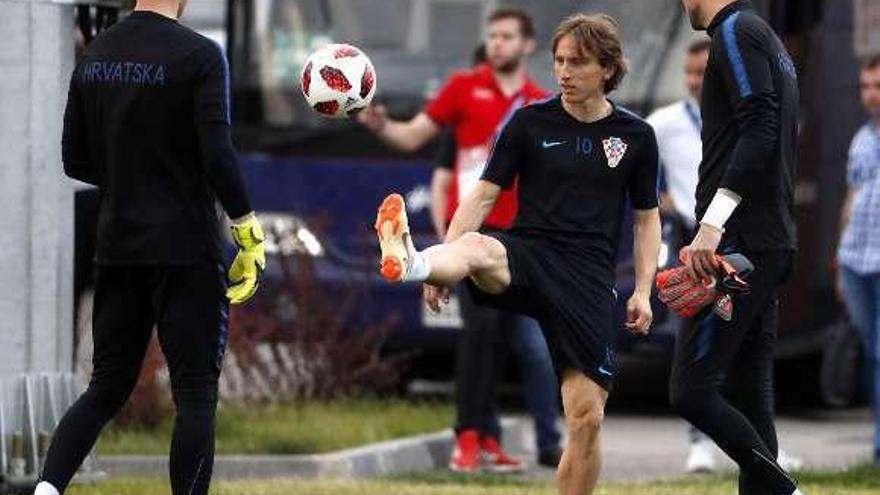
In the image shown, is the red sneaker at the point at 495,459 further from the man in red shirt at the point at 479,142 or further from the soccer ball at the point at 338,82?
the soccer ball at the point at 338,82

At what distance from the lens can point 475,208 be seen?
9516 mm

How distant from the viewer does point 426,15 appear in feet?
53.8

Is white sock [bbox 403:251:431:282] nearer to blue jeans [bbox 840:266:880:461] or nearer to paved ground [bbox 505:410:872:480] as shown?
paved ground [bbox 505:410:872:480]

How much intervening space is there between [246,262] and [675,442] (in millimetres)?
6796

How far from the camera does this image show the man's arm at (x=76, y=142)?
8.80m

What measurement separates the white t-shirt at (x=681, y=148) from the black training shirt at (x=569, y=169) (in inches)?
125

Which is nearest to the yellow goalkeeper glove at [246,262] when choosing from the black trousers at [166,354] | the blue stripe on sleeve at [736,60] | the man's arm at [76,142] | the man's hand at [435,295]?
the black trousers at [166,354]

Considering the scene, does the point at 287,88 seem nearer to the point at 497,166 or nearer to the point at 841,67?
the point at 841,67

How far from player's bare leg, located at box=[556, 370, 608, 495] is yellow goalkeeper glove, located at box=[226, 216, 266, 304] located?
1.18 m

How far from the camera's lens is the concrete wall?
10586 mm

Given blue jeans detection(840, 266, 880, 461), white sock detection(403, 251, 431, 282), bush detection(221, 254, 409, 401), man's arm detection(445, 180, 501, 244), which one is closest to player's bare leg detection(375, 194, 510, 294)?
white sock detection(403, 251, 431, 282)

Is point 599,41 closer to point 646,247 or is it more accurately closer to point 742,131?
point 646,247

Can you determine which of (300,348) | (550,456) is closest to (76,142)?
(550,456)

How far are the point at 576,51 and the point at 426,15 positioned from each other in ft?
22.9
